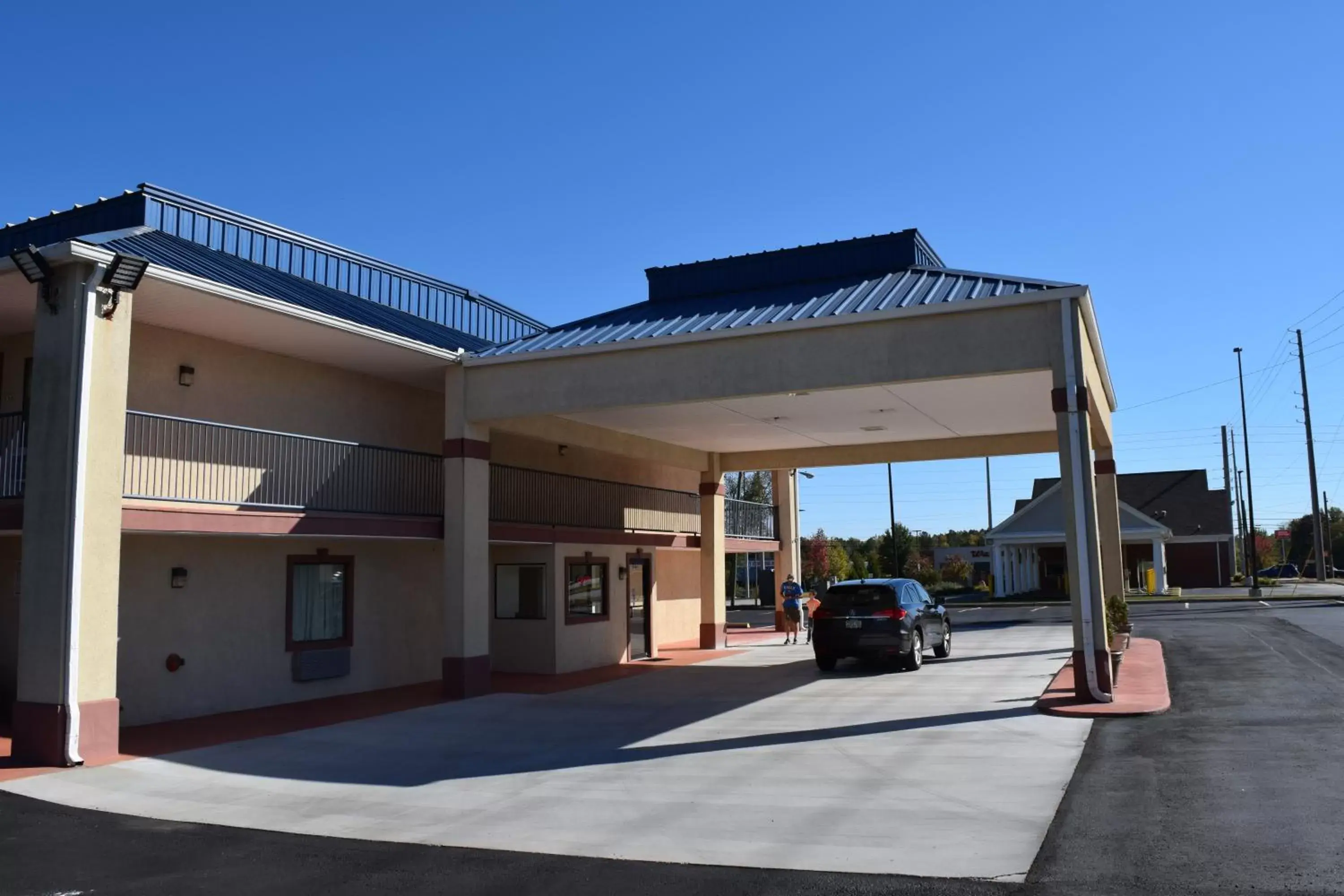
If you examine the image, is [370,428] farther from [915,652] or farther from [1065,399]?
[1065,399]

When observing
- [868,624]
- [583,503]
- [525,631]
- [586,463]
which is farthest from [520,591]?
[868,624]

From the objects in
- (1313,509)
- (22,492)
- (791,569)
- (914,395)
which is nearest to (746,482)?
(1313,509)

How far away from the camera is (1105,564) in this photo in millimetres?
23172

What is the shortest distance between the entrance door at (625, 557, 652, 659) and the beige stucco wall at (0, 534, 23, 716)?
11.6 m

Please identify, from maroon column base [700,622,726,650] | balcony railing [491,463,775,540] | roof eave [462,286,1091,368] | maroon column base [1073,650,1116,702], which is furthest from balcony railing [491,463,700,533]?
maroon column base [1073,650,1116,702]

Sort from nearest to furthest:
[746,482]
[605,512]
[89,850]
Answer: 1. [89,850]
2. [605,512]
3. [746,482]

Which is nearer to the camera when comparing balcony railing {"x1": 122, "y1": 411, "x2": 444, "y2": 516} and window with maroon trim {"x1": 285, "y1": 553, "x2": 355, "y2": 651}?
balcony railing {"x1": 122, "y1": 411, "x2": 444, "y2": 516}

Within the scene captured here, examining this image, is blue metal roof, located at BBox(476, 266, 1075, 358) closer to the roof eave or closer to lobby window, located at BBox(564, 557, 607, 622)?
the roof eave

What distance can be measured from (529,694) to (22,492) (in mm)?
7933

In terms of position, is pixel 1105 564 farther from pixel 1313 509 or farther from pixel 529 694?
pixel 1313 509

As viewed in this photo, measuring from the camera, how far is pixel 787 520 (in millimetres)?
31766

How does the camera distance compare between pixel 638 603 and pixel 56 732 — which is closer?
pixel 56 732

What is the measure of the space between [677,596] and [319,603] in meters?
12.0

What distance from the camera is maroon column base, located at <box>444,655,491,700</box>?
16.9m
